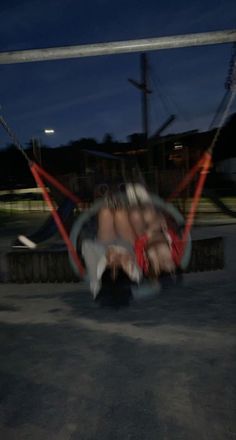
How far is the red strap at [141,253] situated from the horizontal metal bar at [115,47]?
2.14 m

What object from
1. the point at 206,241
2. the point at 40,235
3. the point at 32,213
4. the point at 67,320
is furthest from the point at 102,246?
the point at 32,213

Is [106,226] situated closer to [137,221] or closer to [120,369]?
[137,221]

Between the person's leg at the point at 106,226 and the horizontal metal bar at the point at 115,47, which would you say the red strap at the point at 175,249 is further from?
the horizontal metal bar at the point at 115,47

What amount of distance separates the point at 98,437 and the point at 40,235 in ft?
23.7

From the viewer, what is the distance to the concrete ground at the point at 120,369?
2.57 meters

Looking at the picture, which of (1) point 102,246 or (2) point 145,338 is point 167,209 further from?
(2) point 145,338

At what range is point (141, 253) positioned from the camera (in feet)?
14.3

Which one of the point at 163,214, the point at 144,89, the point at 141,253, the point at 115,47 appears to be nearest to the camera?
the point at 115,47

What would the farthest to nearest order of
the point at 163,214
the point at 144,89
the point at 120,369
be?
the point at 144,89
the point at 163,214
the point at 120,369

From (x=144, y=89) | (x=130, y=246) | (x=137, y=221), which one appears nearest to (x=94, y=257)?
(x=130, y=246)

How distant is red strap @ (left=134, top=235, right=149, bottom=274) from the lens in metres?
4.35

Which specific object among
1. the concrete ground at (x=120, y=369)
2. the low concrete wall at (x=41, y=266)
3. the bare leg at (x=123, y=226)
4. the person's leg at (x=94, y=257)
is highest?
the bare leg at (x=123, y=226)

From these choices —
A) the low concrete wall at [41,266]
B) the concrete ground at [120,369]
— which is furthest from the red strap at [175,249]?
the low concrete wall at [41,266]

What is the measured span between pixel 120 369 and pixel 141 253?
1407 mm
